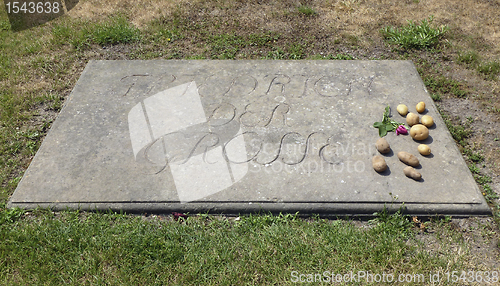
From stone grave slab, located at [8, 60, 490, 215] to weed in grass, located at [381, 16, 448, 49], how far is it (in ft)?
2.25

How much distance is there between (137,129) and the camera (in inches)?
127

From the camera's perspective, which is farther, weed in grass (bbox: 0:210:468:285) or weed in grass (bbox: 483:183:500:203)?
weed in grass (bbox: 483:183:500:203)

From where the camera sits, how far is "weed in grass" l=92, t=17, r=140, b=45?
15.1ft

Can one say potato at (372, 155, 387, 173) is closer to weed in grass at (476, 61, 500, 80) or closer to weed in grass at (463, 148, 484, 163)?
weed in grass at (463, 148, 484, 163)

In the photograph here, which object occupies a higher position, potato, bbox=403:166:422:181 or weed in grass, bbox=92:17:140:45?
weed in grass, bbox=92:17:140:45

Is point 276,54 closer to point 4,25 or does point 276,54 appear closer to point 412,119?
point 412,119

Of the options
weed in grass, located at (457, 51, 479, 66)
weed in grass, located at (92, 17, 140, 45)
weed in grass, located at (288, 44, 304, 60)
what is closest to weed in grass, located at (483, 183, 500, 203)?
weed in grass, located at (457, 51, 479, 66)

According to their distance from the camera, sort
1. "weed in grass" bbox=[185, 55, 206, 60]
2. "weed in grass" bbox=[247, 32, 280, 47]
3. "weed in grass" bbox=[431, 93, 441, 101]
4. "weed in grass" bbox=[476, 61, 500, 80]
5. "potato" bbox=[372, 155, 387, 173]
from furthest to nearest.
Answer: "weed in grass" bbox=[247, 32, 280, 47] → "weed in grass" bbox=[185, 55, 206, 60] → "weed in grass" bbox=[476, 61, 500, 80] → "weed in grass" bbox=[431, 93, 441, 101] → "potato" bbox=[372, 155, 387, 173]

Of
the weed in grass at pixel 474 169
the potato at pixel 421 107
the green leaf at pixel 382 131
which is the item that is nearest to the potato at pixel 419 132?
the green leaf at pixel 382 131

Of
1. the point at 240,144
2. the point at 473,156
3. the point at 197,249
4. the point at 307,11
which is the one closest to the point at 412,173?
the point at 473,156

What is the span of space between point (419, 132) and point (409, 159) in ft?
1.00

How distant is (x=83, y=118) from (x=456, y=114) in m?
3.23

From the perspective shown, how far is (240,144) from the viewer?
10.2ft

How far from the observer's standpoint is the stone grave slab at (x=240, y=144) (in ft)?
8.95
